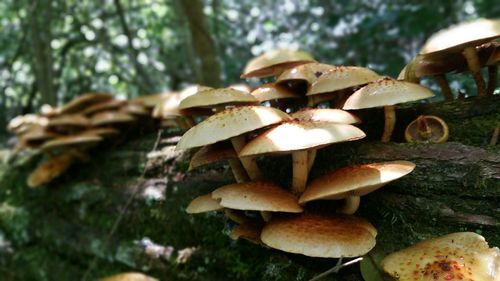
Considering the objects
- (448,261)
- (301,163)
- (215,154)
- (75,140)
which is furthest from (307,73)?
(75,140)

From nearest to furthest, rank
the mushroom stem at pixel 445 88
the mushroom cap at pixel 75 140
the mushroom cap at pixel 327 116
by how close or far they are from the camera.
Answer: the mushroom cap at pixel 327 116 < the mushroom stem at pixel 445 88 < the mushroom cap at pixel 75 140

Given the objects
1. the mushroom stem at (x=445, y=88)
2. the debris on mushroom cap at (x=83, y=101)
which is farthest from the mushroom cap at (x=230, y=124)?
the debris on mushroom cap at (x=83, y=101)

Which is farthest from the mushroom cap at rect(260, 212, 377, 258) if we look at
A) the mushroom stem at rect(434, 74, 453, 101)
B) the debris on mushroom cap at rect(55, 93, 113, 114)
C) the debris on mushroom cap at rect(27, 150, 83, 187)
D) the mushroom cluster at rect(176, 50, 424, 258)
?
the debris on mushroom cap at rect(55, 93, 113, 114)

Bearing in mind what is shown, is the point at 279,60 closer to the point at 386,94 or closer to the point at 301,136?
the point at 386,94

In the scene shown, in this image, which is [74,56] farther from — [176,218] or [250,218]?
[250,218]

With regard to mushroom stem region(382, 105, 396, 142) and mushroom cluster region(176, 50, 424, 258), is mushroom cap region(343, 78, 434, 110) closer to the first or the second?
mushroom cluster region(176, 50, 424, 258)

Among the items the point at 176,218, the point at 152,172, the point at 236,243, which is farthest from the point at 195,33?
the point at 236,243

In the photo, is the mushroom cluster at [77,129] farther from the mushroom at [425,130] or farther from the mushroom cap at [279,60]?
the mushroom at [425,130]
